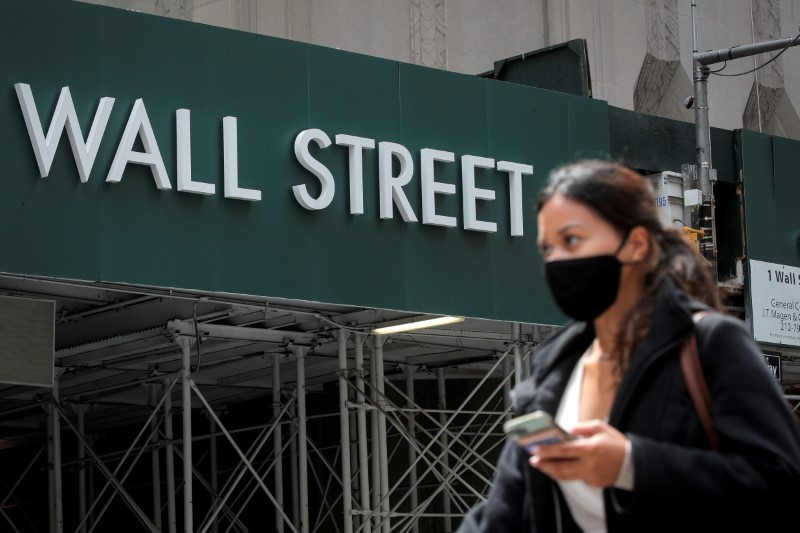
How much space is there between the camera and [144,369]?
21.4 meters

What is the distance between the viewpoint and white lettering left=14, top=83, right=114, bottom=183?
14594 millimetres

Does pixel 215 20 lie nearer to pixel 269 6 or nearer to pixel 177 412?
pixel 269 6

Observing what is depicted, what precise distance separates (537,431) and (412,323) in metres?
15.7

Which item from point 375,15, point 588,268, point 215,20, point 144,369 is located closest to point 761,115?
point 375,15

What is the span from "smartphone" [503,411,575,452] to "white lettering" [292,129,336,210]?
1386 cm

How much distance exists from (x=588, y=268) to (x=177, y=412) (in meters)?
24.6

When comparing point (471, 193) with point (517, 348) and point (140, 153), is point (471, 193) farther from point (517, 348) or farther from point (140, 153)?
point (140, 153)

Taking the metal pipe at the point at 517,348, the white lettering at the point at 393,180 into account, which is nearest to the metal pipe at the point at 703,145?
the metal pipe at the point at 517,348

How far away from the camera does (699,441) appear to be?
294 centimetres

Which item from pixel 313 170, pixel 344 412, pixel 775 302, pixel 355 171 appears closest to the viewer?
pixel 313 170

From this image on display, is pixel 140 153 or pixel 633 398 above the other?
pixel 140 153

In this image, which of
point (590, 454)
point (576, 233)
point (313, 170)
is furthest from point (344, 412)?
point (590, 454)

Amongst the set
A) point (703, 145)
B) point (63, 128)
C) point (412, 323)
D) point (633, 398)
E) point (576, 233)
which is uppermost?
point (703, 145)

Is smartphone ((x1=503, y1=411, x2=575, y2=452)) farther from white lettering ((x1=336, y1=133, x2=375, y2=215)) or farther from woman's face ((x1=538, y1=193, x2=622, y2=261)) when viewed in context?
white lettering ((x1=336, y1=133, x2=375, y2=215))
